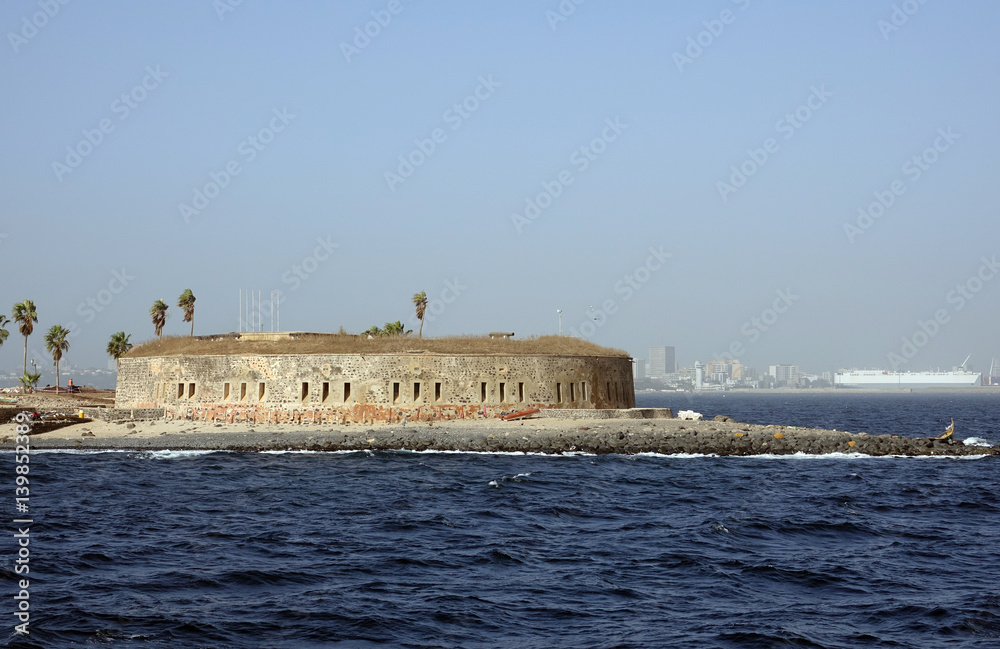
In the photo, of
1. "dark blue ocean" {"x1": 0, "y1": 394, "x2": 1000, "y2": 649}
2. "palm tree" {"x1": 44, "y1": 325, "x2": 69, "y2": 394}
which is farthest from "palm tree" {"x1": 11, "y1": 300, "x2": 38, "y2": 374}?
"dark blue ocean" {"x1": 0, "y1": 394, "x2": 1000, "y2": 649}

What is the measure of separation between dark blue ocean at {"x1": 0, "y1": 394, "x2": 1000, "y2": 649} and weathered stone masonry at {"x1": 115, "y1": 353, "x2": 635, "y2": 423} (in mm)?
9665

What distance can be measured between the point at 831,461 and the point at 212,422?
25.2 metres

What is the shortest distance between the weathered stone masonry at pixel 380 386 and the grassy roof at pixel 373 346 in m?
0.58

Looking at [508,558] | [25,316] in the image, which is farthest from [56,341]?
[508,558]

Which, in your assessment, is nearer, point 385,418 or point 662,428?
point 662,428

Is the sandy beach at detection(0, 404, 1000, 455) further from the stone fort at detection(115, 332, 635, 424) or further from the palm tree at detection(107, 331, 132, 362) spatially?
the palm tree at detection(107, 331, 132, 362)

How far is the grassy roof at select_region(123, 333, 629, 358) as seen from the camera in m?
40.2

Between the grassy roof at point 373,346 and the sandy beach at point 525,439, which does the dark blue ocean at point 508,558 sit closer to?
the sandy beach at point 525,439

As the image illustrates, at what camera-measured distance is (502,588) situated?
47.8 ft

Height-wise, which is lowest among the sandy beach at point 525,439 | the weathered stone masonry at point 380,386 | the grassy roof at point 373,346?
the sandy beach at point 525,439

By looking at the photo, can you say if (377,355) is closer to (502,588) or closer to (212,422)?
(212,422)

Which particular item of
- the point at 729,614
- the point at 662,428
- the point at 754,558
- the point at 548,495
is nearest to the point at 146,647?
the point at 729,614

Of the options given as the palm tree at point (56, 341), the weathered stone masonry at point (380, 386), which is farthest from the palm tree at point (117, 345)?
the weathered stone masonry at point (380, 386)

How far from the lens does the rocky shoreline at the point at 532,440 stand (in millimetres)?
34344
